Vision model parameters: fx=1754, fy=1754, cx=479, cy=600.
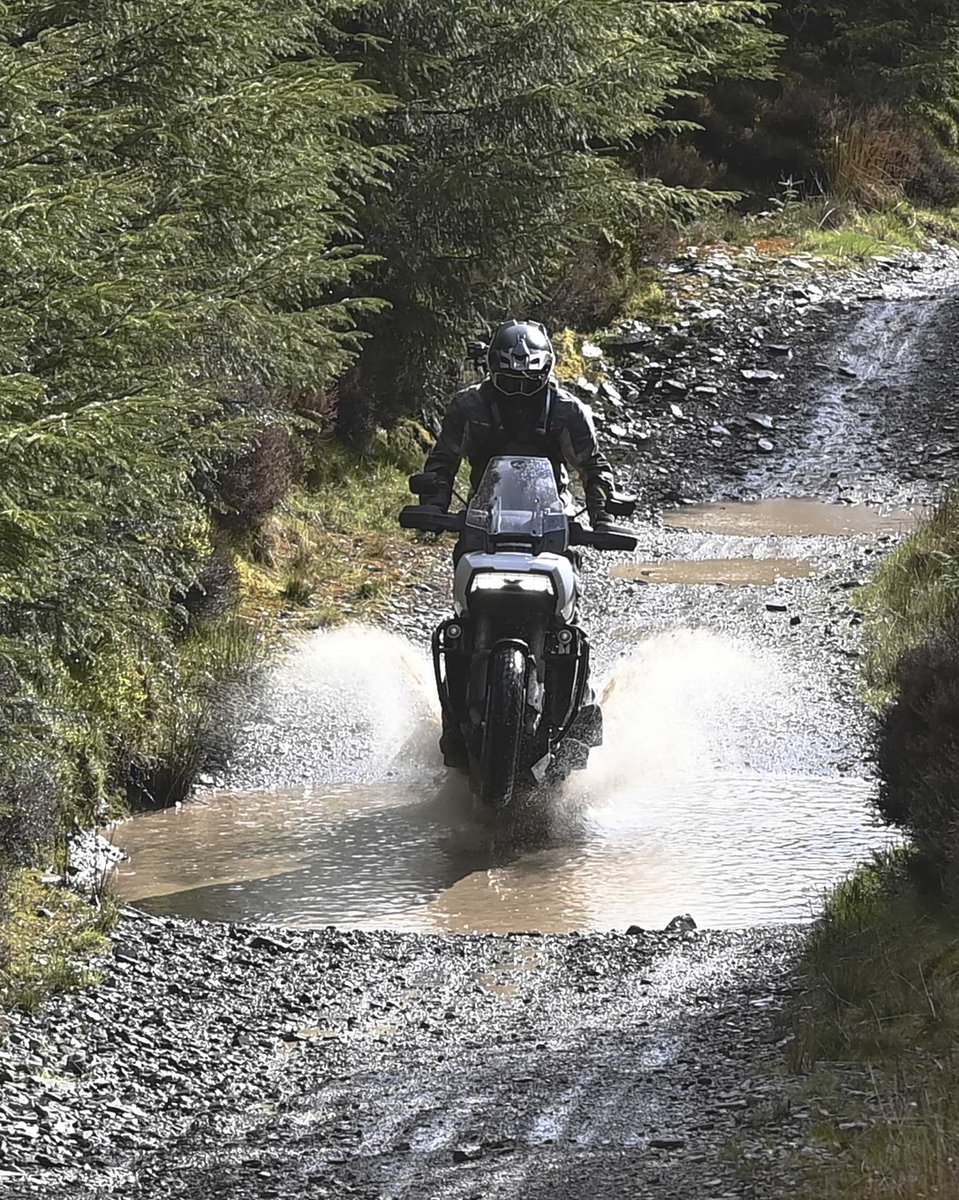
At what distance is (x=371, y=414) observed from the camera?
1574cm

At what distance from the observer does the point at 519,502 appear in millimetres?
8406

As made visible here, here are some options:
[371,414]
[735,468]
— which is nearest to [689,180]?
[735,468]

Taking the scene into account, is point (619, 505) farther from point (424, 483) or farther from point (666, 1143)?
point (666, 1143)

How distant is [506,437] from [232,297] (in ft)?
5.65

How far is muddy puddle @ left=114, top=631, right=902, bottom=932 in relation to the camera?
750cm

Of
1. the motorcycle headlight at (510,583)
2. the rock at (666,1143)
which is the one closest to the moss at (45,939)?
the motorcycle headlight at (510,583)

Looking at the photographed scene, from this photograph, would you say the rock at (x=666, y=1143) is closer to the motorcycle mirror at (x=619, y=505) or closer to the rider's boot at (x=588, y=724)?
the rider's boot at (x=588, y=724)

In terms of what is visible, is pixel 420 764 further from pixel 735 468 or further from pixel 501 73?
pixel 735 468

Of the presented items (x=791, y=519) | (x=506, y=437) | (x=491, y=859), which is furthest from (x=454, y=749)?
(x=791, y=519)

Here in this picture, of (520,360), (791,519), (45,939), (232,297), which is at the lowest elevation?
(791,519)

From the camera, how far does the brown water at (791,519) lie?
16312 mm

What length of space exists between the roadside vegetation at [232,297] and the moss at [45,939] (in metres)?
0.08

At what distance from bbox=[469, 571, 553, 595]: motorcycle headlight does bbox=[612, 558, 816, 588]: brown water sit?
612 centimetres

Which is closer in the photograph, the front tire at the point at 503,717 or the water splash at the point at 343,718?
the front tire at the point at 503,717
